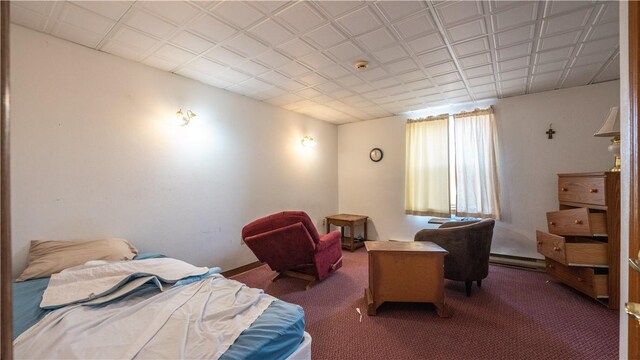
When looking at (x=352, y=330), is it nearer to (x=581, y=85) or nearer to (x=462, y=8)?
(x=462, y=8)

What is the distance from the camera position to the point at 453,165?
4.02 metres

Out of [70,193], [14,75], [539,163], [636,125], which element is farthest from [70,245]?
[539,163]

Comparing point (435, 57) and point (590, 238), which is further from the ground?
point (435, 57)

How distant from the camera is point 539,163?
134 inches

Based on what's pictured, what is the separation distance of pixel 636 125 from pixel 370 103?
11.1 feet

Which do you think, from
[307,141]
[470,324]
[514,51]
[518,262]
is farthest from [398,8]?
[518,262]

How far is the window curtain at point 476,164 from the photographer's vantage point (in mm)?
3633

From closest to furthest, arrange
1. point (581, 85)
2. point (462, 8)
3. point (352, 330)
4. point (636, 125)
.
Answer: point (636, 125), point (462, 8), point (352, 330), point (581, 85)

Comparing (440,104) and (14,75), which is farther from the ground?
(440,104)

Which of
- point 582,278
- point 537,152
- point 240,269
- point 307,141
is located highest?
point 307,141

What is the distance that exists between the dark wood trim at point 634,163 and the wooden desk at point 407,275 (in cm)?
154

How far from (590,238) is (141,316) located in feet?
12.9

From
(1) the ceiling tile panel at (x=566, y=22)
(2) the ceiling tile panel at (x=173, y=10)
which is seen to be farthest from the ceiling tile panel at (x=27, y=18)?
(1) the ceiling tile panel at (x=566, y=22)

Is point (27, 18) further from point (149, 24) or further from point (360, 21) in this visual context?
point (360, 21)
